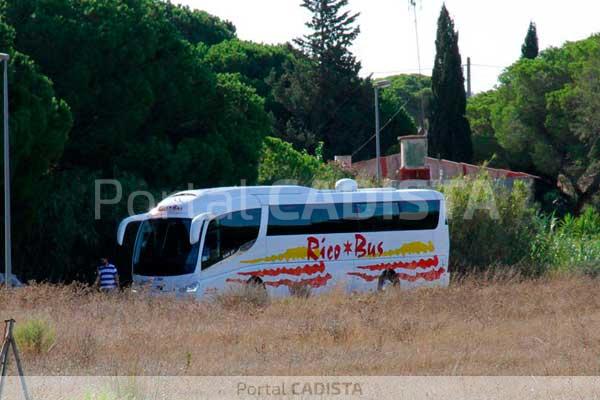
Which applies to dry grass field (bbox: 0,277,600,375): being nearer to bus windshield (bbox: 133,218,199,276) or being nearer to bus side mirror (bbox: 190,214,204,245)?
bus side mirror (bbox: 190,214,204,245)

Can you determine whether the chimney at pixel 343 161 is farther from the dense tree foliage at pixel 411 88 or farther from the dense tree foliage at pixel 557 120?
the dense tree foliage at pixel 411 88

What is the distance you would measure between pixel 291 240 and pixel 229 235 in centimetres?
196

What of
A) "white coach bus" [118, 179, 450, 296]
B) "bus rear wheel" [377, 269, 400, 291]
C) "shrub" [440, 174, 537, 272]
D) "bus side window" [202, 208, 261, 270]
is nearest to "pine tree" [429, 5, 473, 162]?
"shrub" [440, 174, 537, 272]

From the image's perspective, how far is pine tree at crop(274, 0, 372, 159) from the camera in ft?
241

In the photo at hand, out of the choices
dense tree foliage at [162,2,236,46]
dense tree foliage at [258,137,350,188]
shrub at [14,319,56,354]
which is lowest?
shrub at [14,319,56,354]

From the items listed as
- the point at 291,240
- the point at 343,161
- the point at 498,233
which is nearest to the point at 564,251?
the point at 498,233

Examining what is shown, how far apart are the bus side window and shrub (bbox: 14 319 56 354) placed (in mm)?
9347

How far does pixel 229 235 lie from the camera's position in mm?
25750

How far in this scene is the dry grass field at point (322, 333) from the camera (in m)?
14.1

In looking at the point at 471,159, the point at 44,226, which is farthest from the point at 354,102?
the point at 44,226

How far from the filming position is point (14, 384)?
1216cm

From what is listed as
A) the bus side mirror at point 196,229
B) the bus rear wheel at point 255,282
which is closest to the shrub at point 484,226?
the bus rear wheel at point 255,282

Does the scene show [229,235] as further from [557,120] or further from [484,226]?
[557,120]

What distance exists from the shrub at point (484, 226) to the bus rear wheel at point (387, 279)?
5.97 meters
